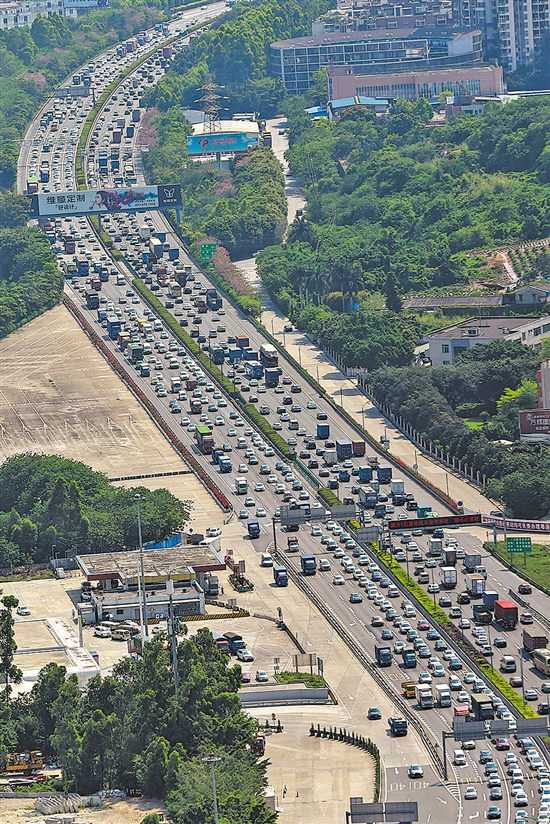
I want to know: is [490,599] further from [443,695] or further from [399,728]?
[399,728]

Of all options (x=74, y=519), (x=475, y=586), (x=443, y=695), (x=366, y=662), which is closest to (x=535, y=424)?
(x=475, y=586)

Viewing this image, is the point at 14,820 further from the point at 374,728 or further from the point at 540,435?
the point at 540,435

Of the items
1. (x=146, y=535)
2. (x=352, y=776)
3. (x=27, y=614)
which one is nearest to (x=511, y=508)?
(x=146, y=535)

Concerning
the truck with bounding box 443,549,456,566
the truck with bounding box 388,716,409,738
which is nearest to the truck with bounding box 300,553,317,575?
the truck with bounding box 443,549,456,566

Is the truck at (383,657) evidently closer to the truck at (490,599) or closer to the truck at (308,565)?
the truck at (490,599)

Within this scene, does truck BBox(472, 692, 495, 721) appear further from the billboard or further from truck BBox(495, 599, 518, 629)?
the billboard

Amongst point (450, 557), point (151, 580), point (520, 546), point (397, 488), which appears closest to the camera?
point (151, 580)
